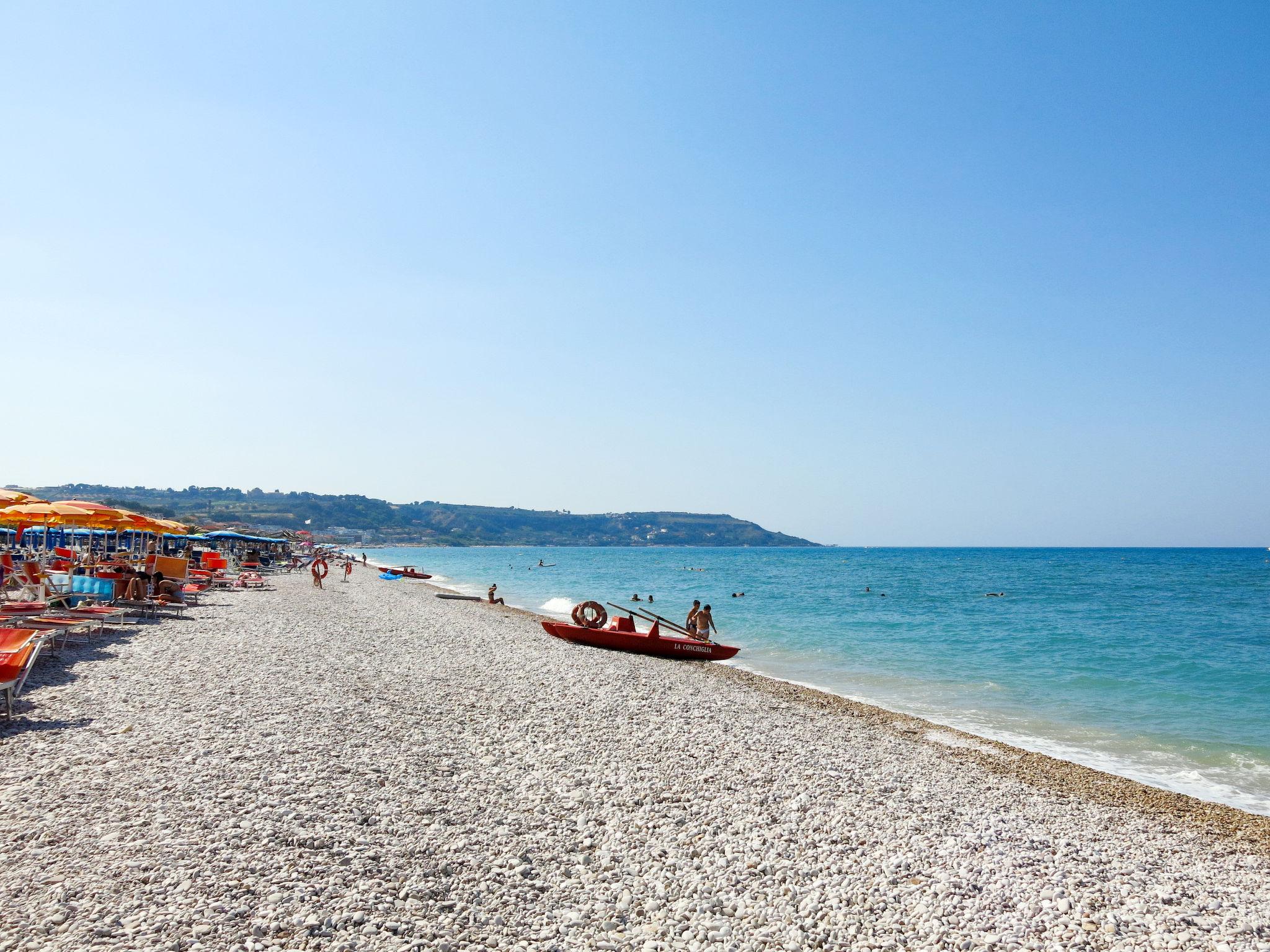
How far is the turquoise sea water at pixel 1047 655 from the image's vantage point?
40.8ft

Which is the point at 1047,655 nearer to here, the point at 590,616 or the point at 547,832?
the point at 590,616

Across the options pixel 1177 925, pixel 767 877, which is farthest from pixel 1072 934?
pixel 767 877

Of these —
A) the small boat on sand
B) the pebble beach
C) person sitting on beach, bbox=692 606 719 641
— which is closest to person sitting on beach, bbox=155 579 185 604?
the pebble beach

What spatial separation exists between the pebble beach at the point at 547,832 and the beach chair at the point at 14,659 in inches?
12.8

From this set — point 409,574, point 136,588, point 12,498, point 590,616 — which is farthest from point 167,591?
point 409,574

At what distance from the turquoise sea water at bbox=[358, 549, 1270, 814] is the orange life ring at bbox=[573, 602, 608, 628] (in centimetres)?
366

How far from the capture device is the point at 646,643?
18.0m

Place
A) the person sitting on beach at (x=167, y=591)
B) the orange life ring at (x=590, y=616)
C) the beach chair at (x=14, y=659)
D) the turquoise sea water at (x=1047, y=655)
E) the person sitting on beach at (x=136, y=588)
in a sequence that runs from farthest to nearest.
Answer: the orange life ring at (x=590, y=616)
the person sitting on beach at (x=167, y=591)
the person sitting on beach at (x=136, y=588)
the turquoise sea water at (x=1047, y=655)
the beach chair at (x=14, y=659)

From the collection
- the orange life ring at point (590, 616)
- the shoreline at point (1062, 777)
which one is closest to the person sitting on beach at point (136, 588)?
the orange life ring at point (590, 616)

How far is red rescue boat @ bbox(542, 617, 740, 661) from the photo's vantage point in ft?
58.7

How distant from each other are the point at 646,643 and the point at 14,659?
39.5 feet

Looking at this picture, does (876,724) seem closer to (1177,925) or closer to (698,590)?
(1177,925)

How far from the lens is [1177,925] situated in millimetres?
5332

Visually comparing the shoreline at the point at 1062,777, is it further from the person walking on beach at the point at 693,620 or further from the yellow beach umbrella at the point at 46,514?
the yellow beach umbrella at the point at 46,514
